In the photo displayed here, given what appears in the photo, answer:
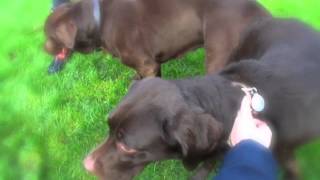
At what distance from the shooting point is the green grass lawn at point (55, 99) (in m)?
3.87

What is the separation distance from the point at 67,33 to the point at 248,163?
7.55 ft

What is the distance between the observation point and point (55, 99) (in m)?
4.39

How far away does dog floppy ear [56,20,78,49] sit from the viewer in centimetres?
439

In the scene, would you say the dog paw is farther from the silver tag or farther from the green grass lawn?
the silver tag

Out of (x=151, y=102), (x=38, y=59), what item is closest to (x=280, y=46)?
(x=151, y=102)

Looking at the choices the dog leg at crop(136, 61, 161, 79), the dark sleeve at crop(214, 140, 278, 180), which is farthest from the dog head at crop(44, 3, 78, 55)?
the dark sleeve at crop(214, 140, 278, 180)

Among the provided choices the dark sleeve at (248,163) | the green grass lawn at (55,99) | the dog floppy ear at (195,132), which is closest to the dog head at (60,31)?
the green grass lawn at (55,99)

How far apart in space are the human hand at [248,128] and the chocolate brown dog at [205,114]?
0.04 m

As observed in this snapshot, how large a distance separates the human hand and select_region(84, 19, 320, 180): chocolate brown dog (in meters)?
0.04

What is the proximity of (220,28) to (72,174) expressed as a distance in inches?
57.4

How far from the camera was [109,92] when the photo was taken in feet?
14.5

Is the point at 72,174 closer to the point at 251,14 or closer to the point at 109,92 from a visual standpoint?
the point at 109,92

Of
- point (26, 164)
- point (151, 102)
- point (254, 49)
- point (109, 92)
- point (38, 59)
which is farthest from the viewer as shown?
point (38, 59)

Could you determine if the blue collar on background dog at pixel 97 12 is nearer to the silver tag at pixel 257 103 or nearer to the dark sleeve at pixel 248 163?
the silver tag at pixel 257 103
